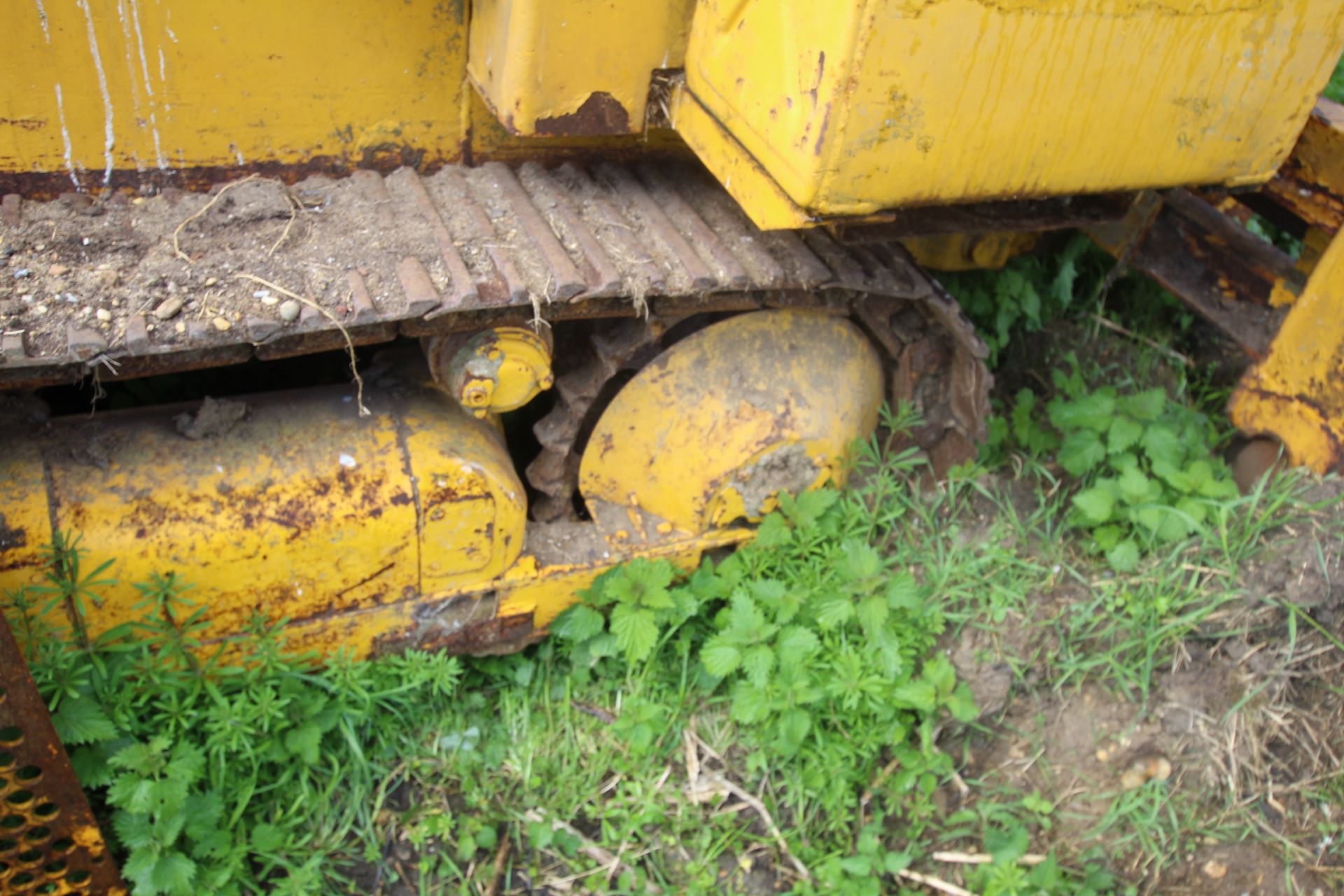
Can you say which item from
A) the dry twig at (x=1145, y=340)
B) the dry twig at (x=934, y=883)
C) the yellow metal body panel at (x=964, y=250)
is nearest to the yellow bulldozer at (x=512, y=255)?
the yellow metal body panel at (x=964, y=250)

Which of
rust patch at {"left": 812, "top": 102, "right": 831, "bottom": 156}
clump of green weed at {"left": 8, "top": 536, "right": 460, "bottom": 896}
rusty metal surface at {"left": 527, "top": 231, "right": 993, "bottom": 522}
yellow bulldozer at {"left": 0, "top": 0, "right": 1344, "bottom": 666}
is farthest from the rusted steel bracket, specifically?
clump of green weed at {"left": 8, "top": 536, "right": 460, "bottom": 896}

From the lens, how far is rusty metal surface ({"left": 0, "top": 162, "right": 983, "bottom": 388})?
6.03 feet

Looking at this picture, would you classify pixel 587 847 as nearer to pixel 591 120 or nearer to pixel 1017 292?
pixel 591 120

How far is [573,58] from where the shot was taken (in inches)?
81.6

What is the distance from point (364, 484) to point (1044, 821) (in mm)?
1700

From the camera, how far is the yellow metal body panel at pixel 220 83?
6.40 ft

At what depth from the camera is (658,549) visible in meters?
2.64

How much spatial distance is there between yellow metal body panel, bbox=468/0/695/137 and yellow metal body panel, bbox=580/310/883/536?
569 millimetres

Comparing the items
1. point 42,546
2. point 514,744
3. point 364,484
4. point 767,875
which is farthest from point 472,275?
point 767,875

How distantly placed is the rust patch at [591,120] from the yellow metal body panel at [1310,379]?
1656 mm

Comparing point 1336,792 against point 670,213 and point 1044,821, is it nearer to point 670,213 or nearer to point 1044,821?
point 1044,821

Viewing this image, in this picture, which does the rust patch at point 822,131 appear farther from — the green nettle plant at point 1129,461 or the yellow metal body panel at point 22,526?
the yellow metal body panel at point 22,526

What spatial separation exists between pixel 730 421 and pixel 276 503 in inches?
40.8

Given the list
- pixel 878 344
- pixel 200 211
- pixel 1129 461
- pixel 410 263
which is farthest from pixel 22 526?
pixel 1129 461
